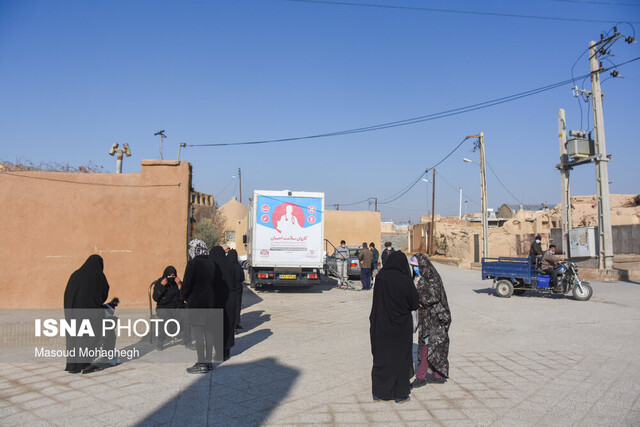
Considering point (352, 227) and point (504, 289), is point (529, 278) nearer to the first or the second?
point (504, 289)

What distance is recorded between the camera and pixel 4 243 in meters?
9.61

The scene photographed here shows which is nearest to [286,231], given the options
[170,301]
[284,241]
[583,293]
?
[284,241]

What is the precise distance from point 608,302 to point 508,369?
8.59 m

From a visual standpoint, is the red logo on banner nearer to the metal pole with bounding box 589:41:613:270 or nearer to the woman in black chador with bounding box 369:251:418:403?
the woman in black chador with bounding box 369:251:418:403

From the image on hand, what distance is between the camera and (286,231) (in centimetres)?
1567

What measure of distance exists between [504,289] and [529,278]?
904mm

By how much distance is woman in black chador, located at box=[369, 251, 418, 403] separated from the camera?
201 inches

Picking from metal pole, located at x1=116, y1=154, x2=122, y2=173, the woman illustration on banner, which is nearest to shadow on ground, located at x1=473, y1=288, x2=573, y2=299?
the woman illustration on banner

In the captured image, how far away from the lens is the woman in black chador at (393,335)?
5117 mm

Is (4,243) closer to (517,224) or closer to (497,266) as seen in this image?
(497,266)

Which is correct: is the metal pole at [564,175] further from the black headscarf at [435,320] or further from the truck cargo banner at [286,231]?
the black headscarf at [435,320]

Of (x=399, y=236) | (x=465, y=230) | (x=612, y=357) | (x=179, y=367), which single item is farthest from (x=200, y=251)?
(x=399, y=236)

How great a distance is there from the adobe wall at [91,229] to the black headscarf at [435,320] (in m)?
6.00

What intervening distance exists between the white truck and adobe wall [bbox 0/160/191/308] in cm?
529
